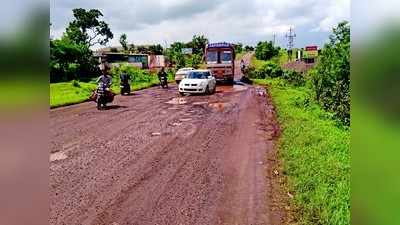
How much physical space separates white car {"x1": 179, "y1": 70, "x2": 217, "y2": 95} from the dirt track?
7071 mm

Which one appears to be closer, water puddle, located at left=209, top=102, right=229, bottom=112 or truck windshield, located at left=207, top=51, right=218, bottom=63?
water puddle, located at left=209, top=102, right=229, bottom=112

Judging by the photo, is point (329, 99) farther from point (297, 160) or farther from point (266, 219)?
point (266, 219)

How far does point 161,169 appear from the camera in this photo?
6621mm

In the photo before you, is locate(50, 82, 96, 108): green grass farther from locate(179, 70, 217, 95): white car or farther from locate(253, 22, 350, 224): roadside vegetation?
locate(253, 22, 350, 224): roadside vegetation

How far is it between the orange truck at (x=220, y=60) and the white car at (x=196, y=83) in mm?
4264

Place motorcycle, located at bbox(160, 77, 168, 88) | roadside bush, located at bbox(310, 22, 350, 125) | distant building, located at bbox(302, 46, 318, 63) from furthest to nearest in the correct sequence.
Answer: motorcycle, located at bbox(160, 77, 168, 88)
roadside bush, located at bbox(310, 22, 350, 125)
distant building, located at bbox(302, 46, 318, 63)

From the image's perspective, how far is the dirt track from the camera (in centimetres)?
476

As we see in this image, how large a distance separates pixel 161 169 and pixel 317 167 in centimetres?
222

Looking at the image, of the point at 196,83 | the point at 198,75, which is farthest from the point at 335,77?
the point at 198,75

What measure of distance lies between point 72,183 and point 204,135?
4.07 meters

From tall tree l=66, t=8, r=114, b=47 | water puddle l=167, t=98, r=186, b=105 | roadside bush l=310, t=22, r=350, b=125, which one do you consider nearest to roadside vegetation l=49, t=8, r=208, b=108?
tall tree l=66, t=8, r=114, b=47

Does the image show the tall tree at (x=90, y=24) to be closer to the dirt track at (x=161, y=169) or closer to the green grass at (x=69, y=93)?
the dirt track at (x=161, y=169)

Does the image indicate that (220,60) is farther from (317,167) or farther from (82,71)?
(317,167)
